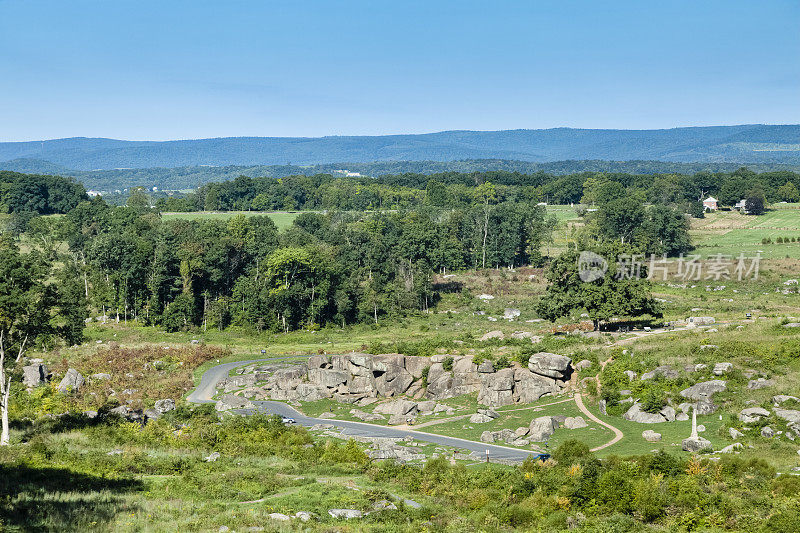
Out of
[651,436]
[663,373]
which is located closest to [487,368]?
[663,373]

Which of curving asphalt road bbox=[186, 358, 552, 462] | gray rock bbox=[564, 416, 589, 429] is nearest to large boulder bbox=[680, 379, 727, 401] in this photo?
gray rock bbox=[564, 416, 589, 429]

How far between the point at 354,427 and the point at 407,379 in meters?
9.74

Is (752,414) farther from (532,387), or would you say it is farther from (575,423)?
(532,387)

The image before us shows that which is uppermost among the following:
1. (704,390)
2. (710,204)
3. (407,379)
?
(710,204)

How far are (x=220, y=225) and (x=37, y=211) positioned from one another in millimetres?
82089

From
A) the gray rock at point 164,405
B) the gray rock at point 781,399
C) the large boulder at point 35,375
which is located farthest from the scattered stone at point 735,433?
the large boulder at point 35,375

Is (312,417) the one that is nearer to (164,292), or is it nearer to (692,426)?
(692,426)

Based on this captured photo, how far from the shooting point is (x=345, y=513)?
92.8 feet

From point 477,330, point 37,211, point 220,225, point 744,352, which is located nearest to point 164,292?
point 220,225

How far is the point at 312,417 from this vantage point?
56188 millimetres

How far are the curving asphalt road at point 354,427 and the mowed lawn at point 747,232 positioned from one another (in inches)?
3452

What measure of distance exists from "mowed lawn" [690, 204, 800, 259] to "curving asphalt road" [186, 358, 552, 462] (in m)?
87.7

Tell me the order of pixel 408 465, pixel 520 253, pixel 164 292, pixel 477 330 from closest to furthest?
pixel 408 465 → pixel 477 330 → pixel 164 292 → pixel 520 253

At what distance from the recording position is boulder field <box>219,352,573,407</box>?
55969 mm
